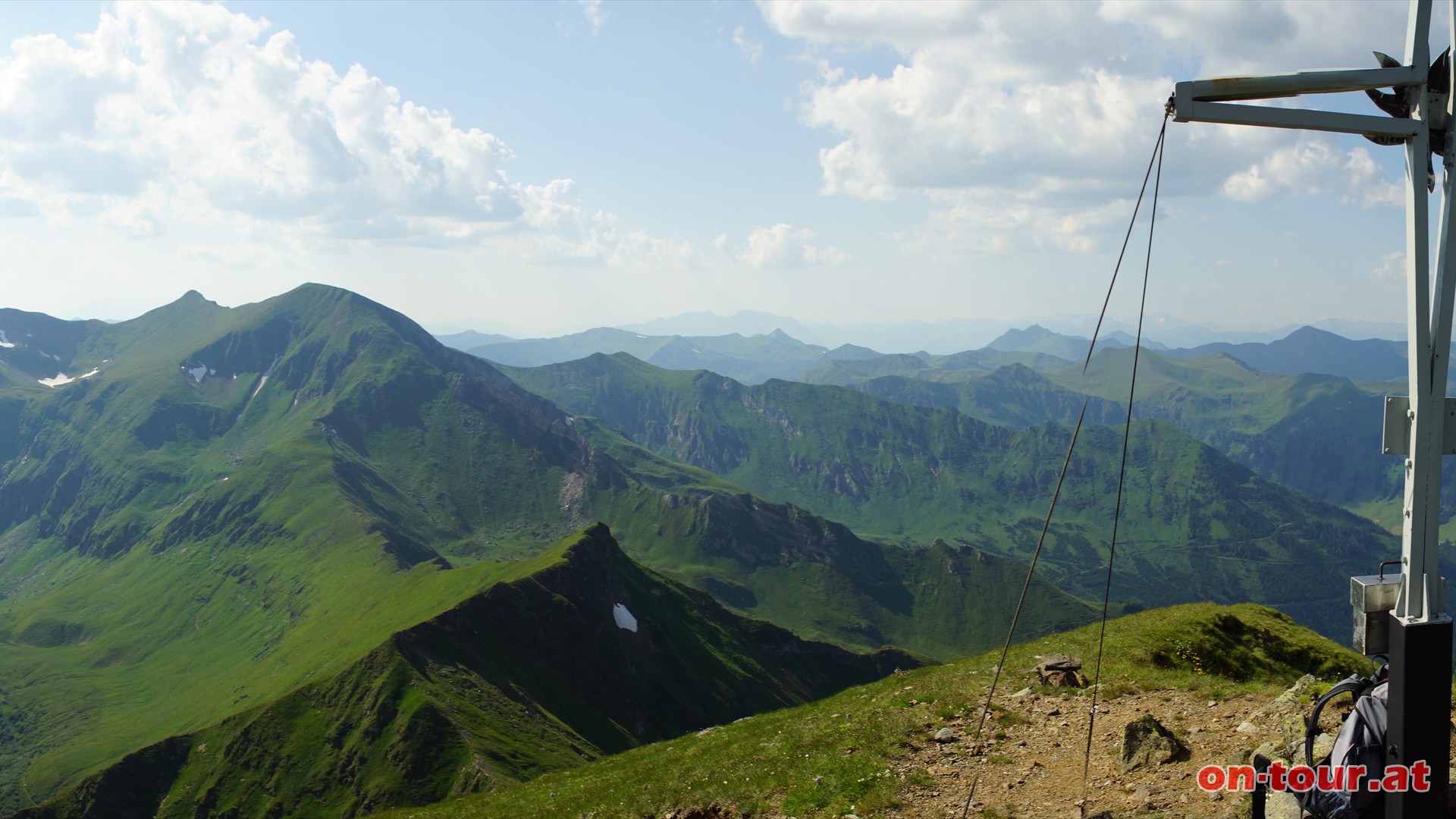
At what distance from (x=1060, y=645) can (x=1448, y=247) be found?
90.7ft

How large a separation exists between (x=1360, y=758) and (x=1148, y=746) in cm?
663

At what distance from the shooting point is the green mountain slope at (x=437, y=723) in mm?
113875

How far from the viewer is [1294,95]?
43.4 ft

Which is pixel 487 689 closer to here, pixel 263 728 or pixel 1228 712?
pixel 263 728

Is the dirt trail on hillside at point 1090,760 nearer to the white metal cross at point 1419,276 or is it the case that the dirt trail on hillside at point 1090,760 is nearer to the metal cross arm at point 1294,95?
the white metal cross at point 1419,276

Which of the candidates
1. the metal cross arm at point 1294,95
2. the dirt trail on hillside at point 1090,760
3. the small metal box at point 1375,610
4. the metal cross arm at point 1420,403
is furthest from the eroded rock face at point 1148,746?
the metal cross arm at point 1294,95

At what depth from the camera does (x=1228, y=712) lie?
22.5 m

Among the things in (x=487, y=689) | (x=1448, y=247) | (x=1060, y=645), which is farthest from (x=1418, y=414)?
(x=487, y=689)

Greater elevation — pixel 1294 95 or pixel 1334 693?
pixel 1294 95

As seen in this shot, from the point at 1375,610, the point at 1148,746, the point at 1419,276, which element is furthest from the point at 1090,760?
the point at 1419,276

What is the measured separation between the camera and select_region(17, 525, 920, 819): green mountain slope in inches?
4483

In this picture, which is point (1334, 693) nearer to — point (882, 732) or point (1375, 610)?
point (1375, 610)

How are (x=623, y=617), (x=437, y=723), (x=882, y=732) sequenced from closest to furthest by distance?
(x=882, y=732) → (x=437, y=723) → (x=623, y=617)

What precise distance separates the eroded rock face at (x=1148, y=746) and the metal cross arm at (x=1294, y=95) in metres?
14.2
